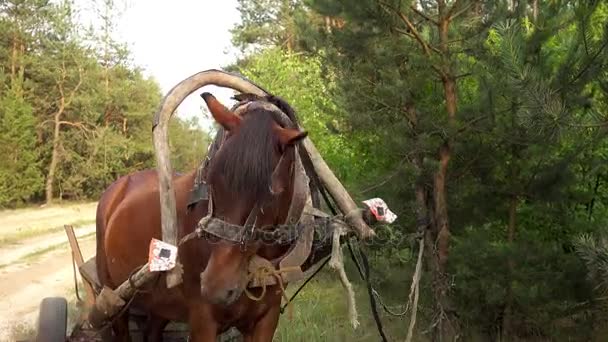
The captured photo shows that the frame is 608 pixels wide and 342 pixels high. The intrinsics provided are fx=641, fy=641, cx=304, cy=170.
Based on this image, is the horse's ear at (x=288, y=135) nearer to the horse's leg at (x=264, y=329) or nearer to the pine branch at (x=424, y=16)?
the horse's leg at (x=264, y=329)

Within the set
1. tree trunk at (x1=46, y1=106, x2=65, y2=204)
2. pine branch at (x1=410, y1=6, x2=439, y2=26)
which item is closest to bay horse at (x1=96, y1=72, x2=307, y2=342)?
pine branch at (x1=410, y1=6, x2=439, y2=26)

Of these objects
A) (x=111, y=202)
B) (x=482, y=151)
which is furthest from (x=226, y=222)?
(x=482, y=151)

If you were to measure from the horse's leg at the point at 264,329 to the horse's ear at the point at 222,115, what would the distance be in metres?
1.15

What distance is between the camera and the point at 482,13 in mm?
5617

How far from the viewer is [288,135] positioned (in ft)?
9.60

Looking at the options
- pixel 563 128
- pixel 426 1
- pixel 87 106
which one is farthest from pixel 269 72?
pixel 87 106

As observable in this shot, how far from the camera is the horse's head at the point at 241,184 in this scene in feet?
9.23

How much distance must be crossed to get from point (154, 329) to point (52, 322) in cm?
77

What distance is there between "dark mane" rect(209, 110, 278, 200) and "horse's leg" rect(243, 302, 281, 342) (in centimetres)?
101

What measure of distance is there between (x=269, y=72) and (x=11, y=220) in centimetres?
1623

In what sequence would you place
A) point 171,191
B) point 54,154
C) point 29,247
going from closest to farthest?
1. point 171,191
2. point 29,247
3. point 54,154

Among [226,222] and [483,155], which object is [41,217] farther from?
[226,222]

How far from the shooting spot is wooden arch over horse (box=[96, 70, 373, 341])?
2.84 meters

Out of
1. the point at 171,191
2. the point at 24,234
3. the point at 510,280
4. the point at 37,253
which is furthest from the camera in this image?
the point at 24,234
